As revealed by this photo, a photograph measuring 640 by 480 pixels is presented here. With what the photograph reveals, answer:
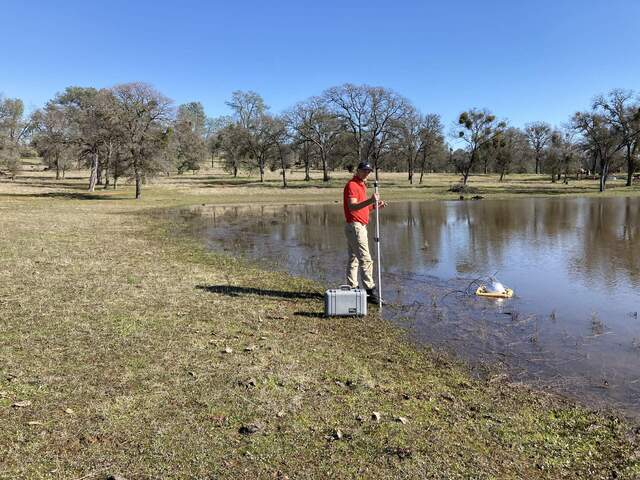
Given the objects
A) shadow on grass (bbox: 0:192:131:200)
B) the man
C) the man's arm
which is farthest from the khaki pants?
shadow on grass (bbox: 0:192:131:200)

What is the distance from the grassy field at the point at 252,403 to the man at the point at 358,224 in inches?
42.8

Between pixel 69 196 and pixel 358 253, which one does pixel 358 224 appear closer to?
pixel 358 253

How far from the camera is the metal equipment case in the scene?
7723 millimetres

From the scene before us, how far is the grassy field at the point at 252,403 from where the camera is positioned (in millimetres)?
3717

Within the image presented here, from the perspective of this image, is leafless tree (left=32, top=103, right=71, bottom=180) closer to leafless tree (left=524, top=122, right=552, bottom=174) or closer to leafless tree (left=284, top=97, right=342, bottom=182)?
leafless tree (left=284, top=97, right=342, bottom=182)

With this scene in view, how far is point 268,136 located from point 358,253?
58.9 metres

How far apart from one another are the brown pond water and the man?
741 millimetres

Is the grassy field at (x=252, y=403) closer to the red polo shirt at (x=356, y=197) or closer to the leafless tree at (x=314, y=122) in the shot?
the red polo shirt at (x=356, y=197)

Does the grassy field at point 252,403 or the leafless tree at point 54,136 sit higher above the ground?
the leafless tree at point 54,136

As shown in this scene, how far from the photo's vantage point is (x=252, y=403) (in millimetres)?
4648

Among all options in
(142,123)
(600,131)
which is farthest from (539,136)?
(142,123)

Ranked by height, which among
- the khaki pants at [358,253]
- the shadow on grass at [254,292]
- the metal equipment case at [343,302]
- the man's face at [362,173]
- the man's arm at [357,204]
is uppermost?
the man's face at [362,173]

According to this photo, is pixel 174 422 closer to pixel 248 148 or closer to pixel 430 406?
pixel 430 406

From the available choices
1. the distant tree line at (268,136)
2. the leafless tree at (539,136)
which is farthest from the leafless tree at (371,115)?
the leafless tree at (539,136)
